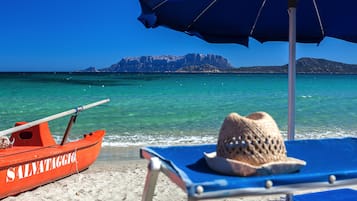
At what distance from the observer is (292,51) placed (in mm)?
3367

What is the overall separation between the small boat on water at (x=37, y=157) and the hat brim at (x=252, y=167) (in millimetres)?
2576

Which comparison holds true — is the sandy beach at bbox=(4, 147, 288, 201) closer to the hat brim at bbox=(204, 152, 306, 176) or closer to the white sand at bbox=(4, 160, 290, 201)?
the white sand at bbox=(4, 160, 290, 201)

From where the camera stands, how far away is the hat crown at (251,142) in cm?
186

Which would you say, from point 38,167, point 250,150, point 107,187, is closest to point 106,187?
point 107,187

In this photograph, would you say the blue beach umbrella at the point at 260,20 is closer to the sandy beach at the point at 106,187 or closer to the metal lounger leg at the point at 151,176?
the sandy beach at the point at 106,187

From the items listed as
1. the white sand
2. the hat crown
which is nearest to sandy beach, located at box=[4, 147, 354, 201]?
the white sand

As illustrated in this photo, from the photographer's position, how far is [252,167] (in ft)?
5.85

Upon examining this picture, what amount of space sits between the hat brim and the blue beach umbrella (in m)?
1.54

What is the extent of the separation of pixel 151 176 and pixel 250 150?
444 mm

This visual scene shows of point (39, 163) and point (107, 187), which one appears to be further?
point (107, 187)

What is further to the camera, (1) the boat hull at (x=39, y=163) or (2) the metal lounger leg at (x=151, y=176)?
(1) the boat hull at (x=39, y=163)

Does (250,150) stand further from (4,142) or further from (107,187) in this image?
(4,142)

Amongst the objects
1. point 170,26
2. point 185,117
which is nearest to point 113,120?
point 185,117

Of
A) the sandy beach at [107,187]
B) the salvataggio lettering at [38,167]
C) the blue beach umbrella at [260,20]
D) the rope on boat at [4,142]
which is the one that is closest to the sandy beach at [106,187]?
the sandy beach at [107,187]
